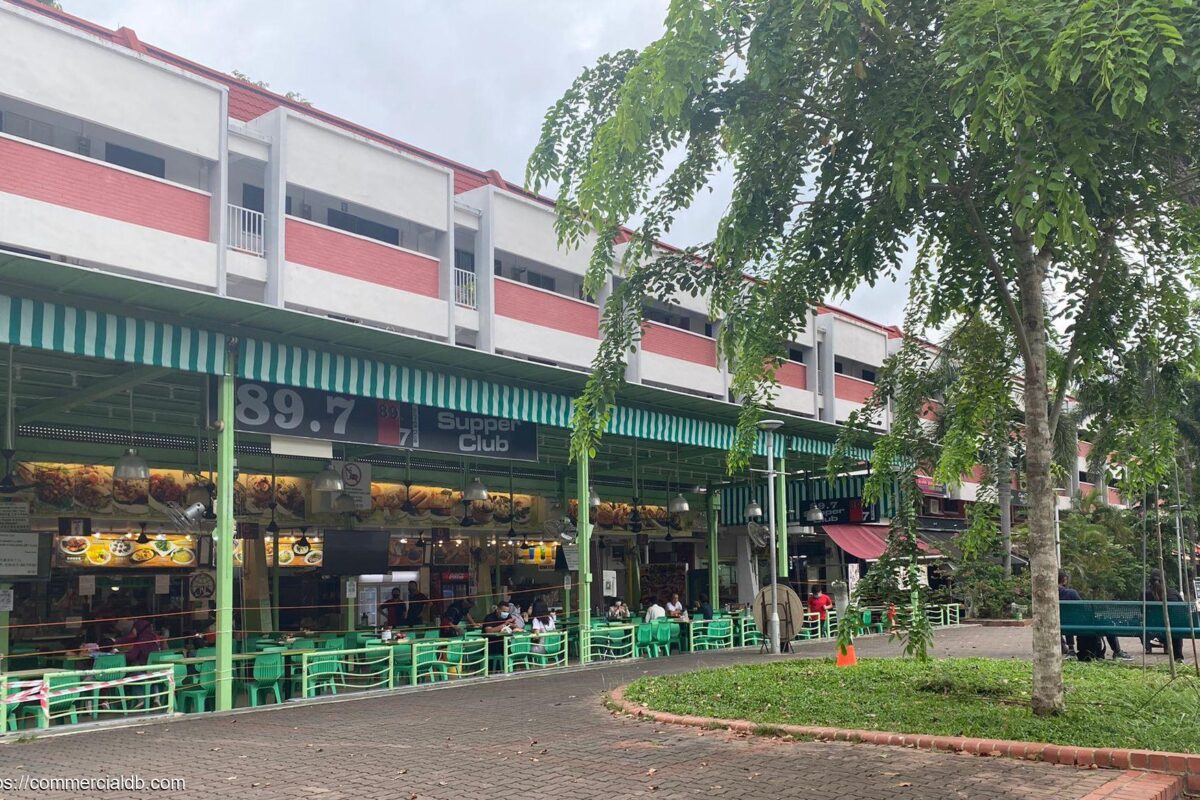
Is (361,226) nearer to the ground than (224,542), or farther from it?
farther from it

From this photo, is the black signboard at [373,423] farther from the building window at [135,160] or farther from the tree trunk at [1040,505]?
the tree trunk at [1040,505]

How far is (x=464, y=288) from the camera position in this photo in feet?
69.8

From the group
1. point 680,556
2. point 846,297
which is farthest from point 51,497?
point 680,556

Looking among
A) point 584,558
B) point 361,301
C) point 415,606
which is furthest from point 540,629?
point 361,301

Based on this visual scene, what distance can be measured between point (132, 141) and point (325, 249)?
348 cm

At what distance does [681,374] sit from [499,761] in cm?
1585

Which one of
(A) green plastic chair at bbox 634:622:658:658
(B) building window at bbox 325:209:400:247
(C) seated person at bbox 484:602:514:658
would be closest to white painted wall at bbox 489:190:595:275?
(B) building window at bbox 325:209:400:247

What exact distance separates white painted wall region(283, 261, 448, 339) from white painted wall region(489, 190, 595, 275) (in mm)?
2601

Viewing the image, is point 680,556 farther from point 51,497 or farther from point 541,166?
point 541,166

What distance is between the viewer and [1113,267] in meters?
10.9

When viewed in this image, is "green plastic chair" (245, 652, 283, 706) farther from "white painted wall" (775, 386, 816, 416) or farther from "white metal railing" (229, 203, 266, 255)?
"white painted wall" (775, 386, 816, 416)

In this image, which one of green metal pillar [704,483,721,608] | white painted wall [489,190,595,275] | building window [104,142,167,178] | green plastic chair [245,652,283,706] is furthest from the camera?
green metal pillar [704,483,721,608]

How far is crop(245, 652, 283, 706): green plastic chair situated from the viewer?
13.5 meters

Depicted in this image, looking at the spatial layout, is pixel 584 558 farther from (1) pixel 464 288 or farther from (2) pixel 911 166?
(2) pixel 911 166
